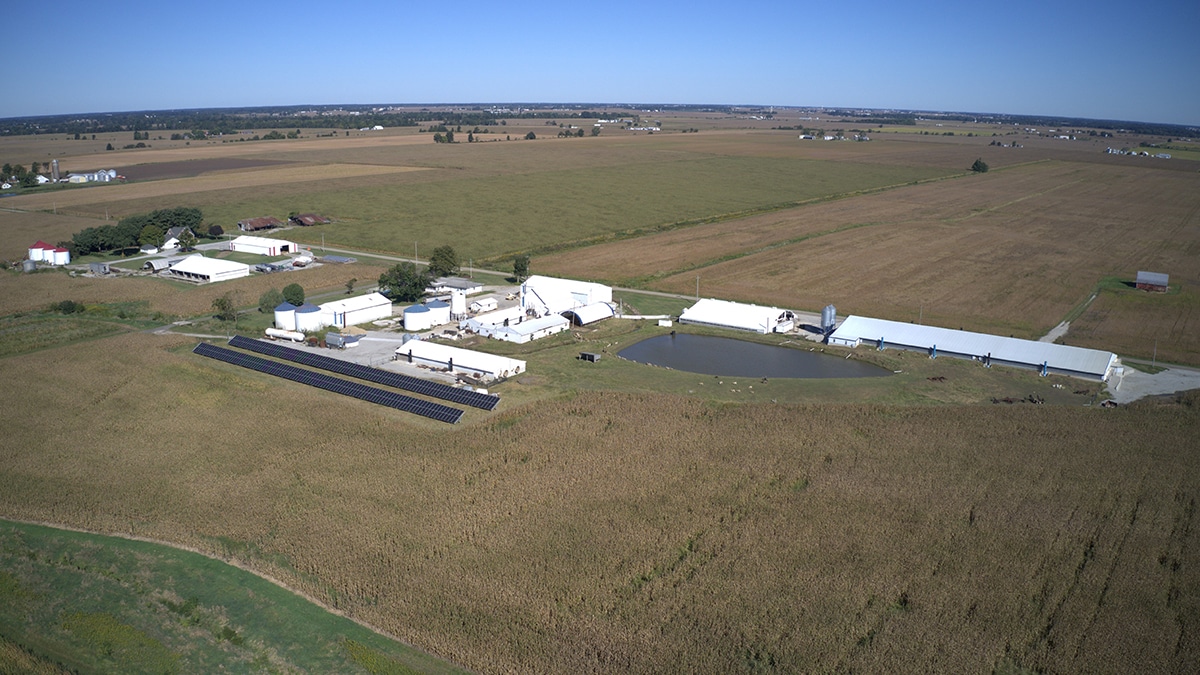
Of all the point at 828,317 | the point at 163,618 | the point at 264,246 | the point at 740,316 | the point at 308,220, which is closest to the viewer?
the point at 163,618

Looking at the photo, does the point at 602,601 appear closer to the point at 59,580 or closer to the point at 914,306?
the point at 59,580

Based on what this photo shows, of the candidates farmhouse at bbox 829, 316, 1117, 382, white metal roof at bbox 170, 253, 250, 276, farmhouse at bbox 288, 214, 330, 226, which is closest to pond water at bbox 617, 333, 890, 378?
farmhouse at bbox 829, 316, 1117, 382

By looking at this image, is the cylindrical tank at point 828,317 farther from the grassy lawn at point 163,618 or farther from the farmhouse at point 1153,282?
the grassy lawn at point 163,618

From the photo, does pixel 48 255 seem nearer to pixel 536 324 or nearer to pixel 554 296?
pixel 554 296

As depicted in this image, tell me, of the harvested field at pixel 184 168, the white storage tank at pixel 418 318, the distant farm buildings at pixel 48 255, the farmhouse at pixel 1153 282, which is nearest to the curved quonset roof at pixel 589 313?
the white storage tank at pixel 418 318

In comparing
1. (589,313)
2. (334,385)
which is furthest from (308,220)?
(334,385)

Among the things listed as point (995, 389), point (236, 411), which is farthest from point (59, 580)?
point (995, 389)

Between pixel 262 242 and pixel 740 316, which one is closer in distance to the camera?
pixel 740 316
